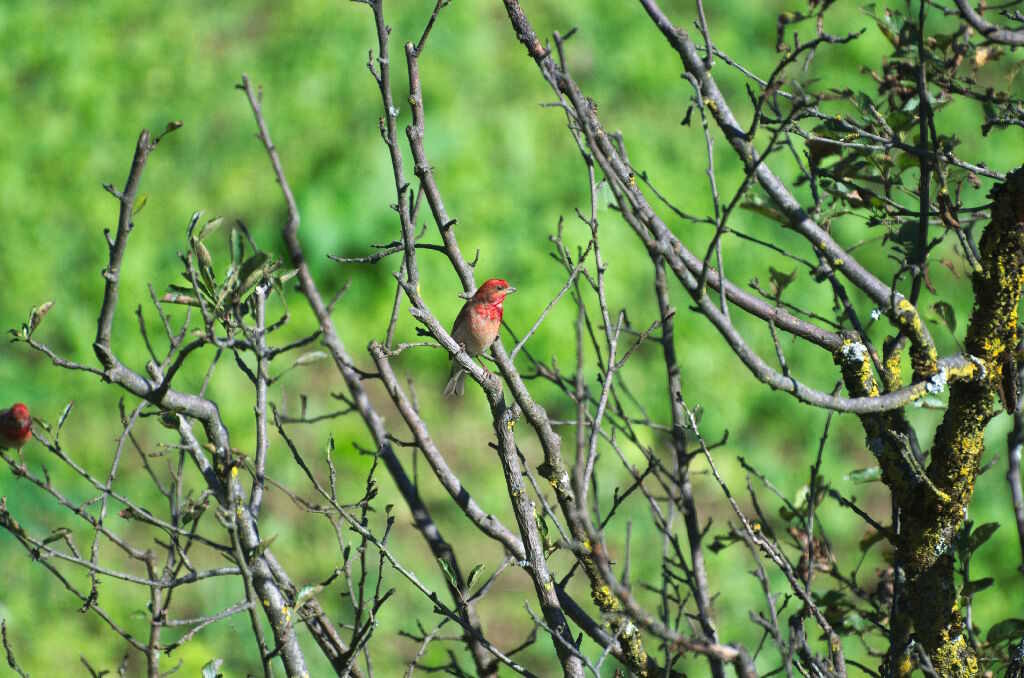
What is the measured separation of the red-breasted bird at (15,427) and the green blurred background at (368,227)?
2.60m

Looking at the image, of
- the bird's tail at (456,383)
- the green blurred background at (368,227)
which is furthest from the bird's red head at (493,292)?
the green blurred background at (368,227)

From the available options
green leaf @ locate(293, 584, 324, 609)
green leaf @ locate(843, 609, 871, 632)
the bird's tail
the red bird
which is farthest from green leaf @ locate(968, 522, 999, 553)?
the bird's tail

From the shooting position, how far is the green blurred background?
502 cm

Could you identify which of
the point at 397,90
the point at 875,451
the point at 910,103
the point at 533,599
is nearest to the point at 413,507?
the point at 875,451

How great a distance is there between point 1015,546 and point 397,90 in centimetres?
460

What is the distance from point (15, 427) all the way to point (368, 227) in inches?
182

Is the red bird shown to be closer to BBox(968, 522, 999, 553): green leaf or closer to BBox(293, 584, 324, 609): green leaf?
BBox(293, 584, 324, 609): green leaf

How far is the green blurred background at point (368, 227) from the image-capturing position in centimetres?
502

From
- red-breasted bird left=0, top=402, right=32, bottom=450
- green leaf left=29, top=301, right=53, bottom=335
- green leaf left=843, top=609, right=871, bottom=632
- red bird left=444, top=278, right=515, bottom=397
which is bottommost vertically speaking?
green leaf left=843, top=609, right=871, bottom=632

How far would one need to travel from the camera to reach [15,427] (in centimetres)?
212

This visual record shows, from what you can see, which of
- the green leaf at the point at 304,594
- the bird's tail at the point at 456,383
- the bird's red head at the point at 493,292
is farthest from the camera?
the bird's tail at the point at 456,383

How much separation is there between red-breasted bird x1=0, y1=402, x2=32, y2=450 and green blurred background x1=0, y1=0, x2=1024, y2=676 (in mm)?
2596

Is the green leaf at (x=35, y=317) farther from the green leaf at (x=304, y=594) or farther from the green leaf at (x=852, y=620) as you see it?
the green leaf at (x=852, y=620)

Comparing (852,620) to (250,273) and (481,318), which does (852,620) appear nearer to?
(481,318)
